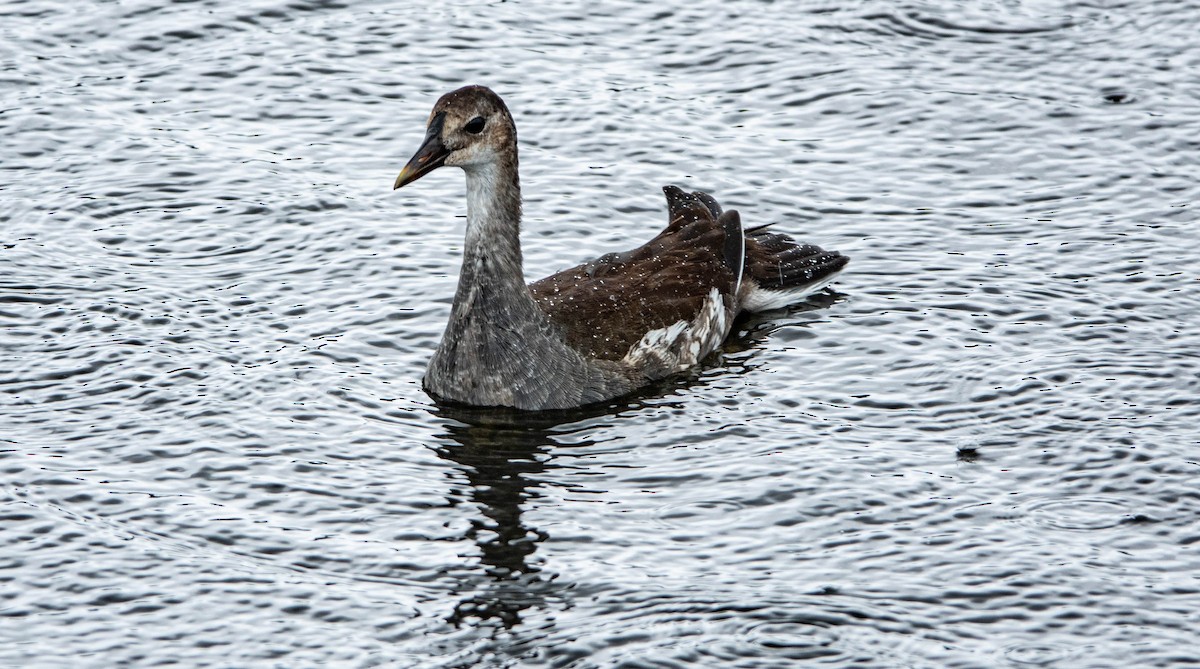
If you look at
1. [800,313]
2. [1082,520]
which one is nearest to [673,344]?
[800,313]

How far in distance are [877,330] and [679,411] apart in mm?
2092

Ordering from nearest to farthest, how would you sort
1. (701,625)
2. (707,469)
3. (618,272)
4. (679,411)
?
(701,625), (707,469), (679,411), (618,272)

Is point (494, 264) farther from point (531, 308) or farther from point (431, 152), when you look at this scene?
point (431, 152)

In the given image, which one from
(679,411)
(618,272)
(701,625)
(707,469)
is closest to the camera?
(701,625)

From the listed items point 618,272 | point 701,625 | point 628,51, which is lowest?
point 701,625

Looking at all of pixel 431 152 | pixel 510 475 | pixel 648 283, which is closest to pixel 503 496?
pixel 510 475

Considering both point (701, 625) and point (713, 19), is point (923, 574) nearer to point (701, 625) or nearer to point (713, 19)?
point (701, 625)

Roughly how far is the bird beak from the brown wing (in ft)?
4.75

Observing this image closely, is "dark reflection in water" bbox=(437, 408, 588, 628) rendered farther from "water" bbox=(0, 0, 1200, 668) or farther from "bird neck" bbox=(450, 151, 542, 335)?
"bird neck" bbox=(450, 151, 542, 335)

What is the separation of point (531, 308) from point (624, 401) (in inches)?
38.8

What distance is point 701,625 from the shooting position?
9.54m

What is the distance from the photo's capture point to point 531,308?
1245 centimetres

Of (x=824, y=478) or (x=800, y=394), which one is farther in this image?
(x=800, y=394)

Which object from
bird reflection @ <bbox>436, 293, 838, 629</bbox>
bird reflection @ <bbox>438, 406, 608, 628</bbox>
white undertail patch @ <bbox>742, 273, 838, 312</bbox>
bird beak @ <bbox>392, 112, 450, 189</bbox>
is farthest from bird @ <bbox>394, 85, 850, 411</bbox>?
white undertail patch @ <bbox>742, 273, 838, 312</bbox>
